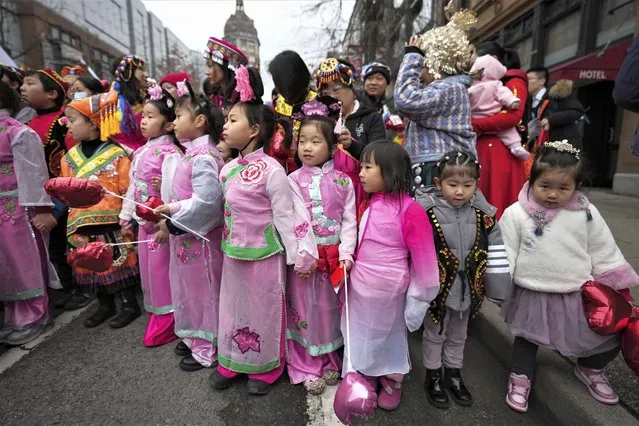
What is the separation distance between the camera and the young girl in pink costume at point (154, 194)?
107 inches

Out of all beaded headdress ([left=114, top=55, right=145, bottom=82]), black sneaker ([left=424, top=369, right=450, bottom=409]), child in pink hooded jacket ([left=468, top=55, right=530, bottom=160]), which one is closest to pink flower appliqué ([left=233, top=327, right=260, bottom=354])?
black sneaker ([left=424, top=369, right=450, bottom=409])

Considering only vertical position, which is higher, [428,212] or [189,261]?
[428,212]

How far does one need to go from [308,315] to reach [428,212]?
3.33 ft

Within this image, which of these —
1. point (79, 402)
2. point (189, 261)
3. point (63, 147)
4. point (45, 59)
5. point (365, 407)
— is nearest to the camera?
point (365, 407)

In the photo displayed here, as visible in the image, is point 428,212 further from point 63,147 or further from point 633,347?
point 63,147

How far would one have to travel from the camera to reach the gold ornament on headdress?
2.57 metres

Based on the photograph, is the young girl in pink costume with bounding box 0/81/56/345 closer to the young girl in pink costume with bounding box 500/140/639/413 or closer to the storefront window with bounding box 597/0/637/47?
the young girl in pink costume with bounding box 500/140/639/413

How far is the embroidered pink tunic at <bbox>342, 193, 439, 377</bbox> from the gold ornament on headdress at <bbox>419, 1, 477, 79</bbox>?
116 centimetres

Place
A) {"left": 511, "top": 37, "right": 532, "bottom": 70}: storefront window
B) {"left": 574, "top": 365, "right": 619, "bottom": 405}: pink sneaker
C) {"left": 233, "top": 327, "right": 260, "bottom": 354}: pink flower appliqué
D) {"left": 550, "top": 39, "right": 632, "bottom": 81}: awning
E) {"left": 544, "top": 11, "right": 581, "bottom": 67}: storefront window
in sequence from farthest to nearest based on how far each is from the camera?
{"left": 511, "top": 37, "right": 532, "bottom": 70}: storefront window < {"left": 544, "top": 11, "right": 581, "bottom": 67}: storefront window < {"left": 550, "top": 39, "right": 632, "bottom": 81}: awning < {"left": 233, "top": 327, "right": 260, "bottom": 354}: pink flower appliqué < {"left": 574, "top": 365, "right": 619, "bottom": 405}: pink sneaker

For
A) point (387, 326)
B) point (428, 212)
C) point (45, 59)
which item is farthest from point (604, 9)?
point (45, 59)

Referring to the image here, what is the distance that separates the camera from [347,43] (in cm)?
1547

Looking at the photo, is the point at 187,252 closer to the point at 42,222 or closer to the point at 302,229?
the point at 302,229

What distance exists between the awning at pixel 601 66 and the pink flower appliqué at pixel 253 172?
729cm

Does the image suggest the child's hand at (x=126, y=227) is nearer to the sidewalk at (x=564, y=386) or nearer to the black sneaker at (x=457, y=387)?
the black sneaker at (x=457, y=387)
